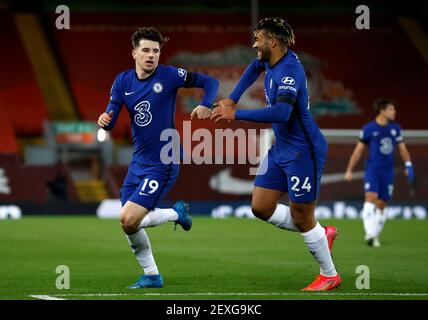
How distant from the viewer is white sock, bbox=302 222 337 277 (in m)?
9.49

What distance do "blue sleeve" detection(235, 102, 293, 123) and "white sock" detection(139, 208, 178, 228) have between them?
1.50 metres

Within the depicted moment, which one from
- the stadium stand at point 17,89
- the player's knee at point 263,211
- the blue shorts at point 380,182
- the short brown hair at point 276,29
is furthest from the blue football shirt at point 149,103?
the stadium stand at point 17,89

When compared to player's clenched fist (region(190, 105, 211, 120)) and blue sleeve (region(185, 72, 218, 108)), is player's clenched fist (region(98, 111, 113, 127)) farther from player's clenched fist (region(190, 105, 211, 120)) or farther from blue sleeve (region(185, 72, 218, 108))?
blue sleeve (region(185, 72, 218, 108))

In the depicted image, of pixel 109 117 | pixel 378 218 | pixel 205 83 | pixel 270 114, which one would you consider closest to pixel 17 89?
pixel 378 218

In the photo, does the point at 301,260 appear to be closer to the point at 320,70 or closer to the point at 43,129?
the point at 43,129

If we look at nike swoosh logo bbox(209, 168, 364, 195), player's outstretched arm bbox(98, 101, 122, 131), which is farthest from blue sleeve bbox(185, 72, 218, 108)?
nike swoosh logo bbox(209, 168, 364, 195)

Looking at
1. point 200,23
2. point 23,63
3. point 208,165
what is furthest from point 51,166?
point 200,23

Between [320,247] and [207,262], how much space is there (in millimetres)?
3635

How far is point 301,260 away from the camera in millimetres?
13141

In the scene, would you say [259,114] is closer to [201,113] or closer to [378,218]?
[201,113]

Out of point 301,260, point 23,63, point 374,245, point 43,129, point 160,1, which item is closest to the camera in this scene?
point 301,260

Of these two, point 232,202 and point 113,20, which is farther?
point 113,20

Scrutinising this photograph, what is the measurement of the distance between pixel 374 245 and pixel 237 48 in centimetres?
2049
